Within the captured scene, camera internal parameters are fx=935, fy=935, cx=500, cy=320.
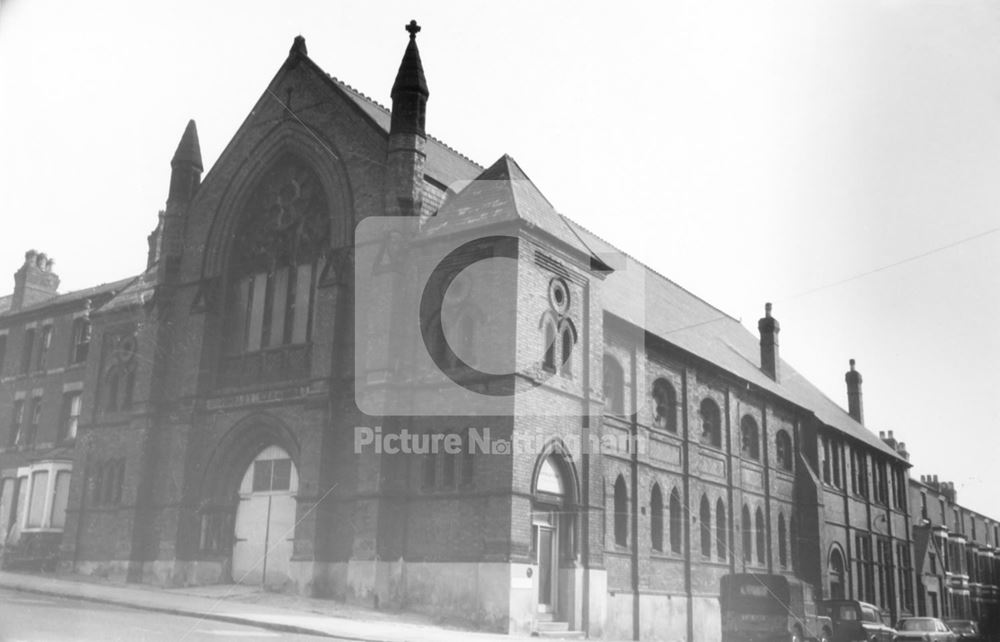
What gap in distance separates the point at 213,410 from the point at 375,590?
8067 mm

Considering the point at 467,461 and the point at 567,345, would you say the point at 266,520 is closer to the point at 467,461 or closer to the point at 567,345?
the point at 467,461

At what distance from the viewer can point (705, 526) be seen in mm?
30250

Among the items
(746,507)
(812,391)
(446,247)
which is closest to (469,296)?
(446,247)

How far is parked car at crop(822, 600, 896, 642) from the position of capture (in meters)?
26.5

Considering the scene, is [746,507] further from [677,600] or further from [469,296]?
[469,296]

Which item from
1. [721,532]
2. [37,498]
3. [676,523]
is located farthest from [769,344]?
[37,498]

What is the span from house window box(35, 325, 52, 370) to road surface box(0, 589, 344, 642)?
68.9 ft

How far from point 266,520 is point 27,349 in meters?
21.1

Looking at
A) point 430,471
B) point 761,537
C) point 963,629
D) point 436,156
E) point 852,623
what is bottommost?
point 963,629

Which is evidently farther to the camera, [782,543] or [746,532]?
[782,543]

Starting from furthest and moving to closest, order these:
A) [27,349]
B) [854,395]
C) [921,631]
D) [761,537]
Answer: [854,395]
[27,349]
[761,537]
[921,631]

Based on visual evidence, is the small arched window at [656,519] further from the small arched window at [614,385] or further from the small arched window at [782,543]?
the small arched window at [782,543]

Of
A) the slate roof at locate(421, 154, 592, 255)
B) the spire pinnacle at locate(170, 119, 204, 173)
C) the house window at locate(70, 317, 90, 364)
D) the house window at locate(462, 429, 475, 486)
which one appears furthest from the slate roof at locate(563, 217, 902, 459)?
the house window at locate(70, 317, 90, 364)

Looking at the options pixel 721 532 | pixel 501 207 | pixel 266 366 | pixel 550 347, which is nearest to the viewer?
pixel 501 207
